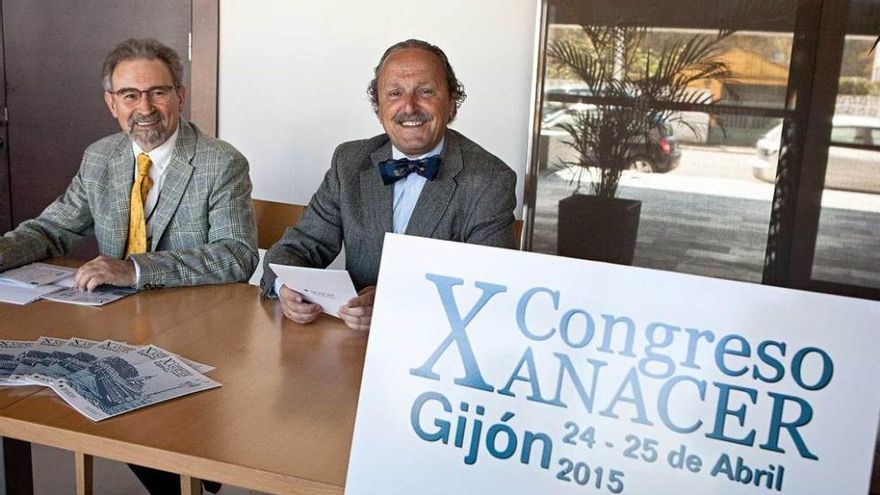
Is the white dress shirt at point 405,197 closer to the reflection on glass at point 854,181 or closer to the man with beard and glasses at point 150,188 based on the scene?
the man with beard and glasses at point 150,188

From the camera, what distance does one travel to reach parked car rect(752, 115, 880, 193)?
3.14 metres

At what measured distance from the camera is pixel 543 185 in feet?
11.5

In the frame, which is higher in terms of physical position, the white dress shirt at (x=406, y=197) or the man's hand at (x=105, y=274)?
the white dress shirt at (x=406, y=197)

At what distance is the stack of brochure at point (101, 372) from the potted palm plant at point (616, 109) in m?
2.16

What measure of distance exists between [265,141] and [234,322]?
6.90 feet

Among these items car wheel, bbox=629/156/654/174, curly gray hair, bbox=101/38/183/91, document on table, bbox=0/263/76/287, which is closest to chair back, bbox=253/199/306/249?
curly gray hair, bbox=101/38/183/91

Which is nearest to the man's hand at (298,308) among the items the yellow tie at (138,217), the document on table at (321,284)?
the document on table at (321,284)

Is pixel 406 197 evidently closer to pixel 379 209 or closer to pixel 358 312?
pixel 379 209

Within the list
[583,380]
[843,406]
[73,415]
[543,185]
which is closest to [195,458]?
[73,415]

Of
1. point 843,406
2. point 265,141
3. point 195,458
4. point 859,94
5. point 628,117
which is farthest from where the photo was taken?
point 265,141

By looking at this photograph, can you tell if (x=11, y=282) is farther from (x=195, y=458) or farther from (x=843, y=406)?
(x=843, y=406)

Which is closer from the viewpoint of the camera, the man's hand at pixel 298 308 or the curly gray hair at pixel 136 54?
the man's hand at pixel 298 308

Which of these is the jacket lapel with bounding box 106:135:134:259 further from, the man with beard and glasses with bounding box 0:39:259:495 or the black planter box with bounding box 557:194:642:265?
the black planter box with bounding box 557:194:642:265

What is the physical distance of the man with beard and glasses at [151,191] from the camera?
91.4 inches
